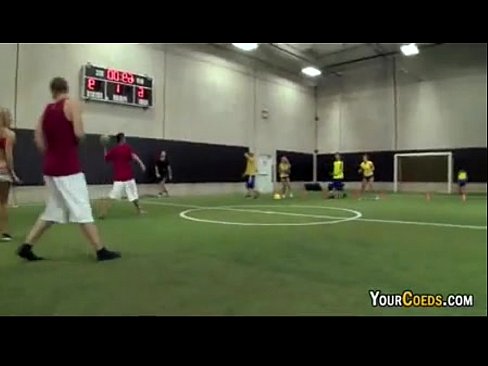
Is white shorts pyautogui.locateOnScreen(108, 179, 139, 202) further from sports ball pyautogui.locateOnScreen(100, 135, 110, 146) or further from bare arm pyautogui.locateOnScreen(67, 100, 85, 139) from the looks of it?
sports ball pyautogui.locateOnScreen(100, 135, 110, 146)

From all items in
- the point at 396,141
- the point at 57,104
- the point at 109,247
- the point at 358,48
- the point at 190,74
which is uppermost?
the point at 358,48

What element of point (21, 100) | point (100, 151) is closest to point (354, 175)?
point (100, 151)

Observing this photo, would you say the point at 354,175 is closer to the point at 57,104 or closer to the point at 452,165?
the point at 452,165

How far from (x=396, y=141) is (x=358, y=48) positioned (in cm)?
625

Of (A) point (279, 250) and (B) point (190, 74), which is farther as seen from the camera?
(B) point (190, 74)

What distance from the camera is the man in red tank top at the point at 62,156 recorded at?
420 cm

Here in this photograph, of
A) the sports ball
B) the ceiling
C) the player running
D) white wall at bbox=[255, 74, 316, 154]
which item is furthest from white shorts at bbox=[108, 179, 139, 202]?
the ceiling

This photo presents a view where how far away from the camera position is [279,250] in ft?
16.7

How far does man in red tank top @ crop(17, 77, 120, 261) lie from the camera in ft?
13.8

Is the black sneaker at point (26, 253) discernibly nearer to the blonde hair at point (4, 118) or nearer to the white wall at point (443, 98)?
the blonde hair at point (4, 118)

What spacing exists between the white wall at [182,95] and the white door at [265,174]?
70 centimetres

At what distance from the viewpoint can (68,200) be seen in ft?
13.8

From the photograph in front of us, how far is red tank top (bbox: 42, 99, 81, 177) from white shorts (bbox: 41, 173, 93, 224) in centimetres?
9

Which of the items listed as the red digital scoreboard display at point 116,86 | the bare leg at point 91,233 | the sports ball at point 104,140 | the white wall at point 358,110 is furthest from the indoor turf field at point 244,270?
the white wall at point 358,110
